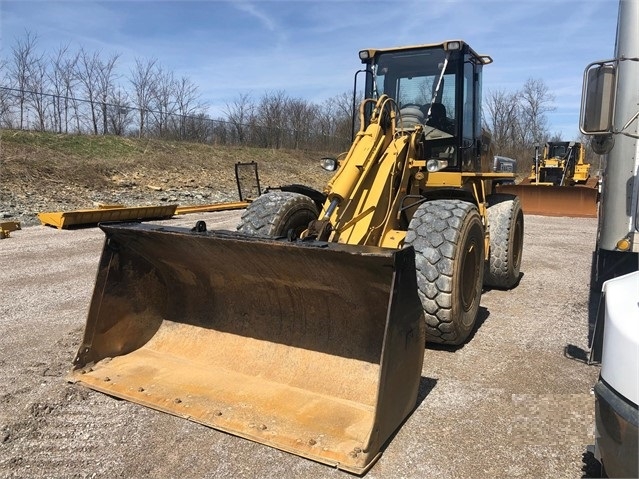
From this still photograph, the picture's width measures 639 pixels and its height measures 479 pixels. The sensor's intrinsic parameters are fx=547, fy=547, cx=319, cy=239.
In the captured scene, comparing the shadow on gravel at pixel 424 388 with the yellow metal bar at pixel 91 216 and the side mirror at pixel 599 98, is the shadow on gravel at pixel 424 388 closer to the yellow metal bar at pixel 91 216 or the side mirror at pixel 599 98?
the side mirror at pixel 599 98

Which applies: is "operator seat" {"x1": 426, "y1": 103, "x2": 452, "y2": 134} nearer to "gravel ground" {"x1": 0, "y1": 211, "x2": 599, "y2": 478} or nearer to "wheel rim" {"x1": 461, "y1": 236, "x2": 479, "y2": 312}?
"wheel rim" {"x1": 461, "y1": 236, "x2": 479, "y2": 312}

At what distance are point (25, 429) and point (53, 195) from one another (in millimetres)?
13834

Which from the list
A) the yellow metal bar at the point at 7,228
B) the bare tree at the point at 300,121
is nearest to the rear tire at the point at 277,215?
the yellow metal bar at the point at 7,228

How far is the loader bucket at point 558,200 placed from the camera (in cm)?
1694

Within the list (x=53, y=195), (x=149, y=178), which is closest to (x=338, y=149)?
(x=149, y=178)

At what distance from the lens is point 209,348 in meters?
4.17

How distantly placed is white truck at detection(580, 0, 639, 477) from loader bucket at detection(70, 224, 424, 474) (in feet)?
3.65

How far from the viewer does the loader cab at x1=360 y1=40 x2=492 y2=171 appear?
5805 millimetres

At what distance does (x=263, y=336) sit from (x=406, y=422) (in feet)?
4.16

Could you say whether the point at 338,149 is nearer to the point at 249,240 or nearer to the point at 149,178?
the point at 149,178

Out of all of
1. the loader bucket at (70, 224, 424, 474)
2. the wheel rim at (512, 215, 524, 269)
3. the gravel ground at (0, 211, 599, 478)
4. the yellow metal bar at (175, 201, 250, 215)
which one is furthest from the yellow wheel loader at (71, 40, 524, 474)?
the yellow metal bar at (175, 201, 250, 215)

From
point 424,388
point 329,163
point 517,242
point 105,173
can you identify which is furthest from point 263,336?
point 105,173

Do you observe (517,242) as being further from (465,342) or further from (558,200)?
(558,200)

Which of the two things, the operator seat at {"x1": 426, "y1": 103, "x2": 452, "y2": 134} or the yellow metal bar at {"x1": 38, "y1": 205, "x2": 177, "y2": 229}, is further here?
the yellow metal bar at {"x1": 38, "y1": 205, "x2": 177, "y2": 229}
